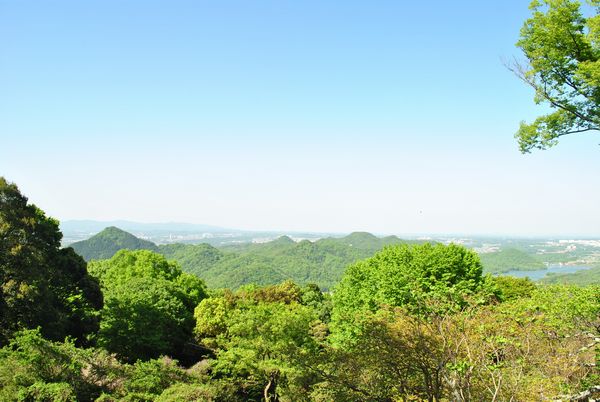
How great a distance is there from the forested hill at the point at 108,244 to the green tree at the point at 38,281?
15060 cm

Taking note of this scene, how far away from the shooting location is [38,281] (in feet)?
52.7

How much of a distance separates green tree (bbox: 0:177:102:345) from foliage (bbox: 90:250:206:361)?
4.60ft

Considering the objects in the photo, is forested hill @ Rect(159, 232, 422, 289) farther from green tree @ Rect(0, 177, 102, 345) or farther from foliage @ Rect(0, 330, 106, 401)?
foliage @ Rect(0, 330, 106, 401)

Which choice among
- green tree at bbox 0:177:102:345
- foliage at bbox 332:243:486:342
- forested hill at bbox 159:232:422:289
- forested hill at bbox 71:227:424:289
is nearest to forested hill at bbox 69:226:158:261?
forested hill at bbox 71:227:424:289

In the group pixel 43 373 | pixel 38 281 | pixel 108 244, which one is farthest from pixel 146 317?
pixel 108 244

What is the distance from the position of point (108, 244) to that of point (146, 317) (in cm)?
17331

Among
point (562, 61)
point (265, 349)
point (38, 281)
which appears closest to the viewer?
point (562, 61)

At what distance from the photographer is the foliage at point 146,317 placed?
20391mm

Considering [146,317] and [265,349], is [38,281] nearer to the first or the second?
[146,317]

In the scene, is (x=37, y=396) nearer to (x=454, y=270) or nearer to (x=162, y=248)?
(x=454, y=270)

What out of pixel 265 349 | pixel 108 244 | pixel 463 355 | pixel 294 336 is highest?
pixel 463 355

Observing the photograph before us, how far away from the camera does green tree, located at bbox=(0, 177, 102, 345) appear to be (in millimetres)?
15641

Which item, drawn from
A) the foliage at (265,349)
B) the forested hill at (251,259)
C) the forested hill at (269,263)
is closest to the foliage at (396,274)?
the foliage at (265,349)

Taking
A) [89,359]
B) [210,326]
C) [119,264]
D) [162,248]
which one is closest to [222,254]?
[162,248]
